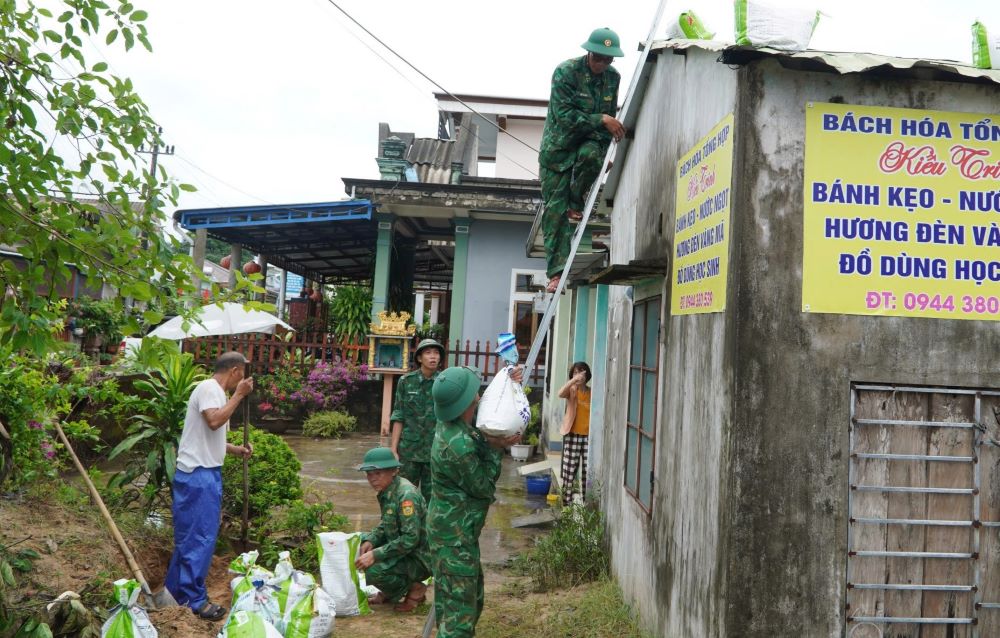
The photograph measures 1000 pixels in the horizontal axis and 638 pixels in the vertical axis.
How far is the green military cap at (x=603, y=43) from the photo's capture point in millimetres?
5961

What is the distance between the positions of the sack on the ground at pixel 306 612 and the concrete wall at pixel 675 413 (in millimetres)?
1883

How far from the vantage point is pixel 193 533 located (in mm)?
5066

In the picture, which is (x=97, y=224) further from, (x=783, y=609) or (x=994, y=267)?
(x=994, y=267)

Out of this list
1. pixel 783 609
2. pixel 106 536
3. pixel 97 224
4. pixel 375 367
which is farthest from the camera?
pixel 375 367

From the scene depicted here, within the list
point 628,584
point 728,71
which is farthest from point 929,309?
point 628,584

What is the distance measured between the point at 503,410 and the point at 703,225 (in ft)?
4.41

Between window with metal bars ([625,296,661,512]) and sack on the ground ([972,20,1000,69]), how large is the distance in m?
2.05

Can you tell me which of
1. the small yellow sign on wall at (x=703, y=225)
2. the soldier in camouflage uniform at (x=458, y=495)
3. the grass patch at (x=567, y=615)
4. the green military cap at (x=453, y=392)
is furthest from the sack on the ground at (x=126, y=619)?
the small yellow sign on wall at (x=703, y=225)

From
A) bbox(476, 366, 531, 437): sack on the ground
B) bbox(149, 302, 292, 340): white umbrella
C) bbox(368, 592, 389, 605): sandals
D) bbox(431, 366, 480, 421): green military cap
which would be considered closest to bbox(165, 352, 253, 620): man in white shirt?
bbox(368, 592, 389, 605): sandals

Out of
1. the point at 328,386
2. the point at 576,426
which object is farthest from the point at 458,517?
the point at 328,386

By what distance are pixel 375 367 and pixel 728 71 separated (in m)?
10.7

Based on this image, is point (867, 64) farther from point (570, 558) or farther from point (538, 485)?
point (538, 485)

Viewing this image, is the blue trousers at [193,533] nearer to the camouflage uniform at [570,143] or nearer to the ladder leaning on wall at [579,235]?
the ladder leaning on wall at [579,235]

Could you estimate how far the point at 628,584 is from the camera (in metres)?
5.07
